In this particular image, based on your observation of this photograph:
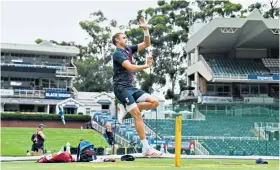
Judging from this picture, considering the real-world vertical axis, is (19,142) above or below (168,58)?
below

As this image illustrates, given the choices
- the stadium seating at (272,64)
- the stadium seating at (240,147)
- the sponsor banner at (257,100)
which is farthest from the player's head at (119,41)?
the stadium seating at (272,64)

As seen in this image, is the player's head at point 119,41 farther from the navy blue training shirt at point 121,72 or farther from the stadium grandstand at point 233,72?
the stadium grandstand at point 233,72

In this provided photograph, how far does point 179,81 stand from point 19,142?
111 ft

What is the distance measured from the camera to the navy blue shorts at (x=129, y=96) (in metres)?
8.04

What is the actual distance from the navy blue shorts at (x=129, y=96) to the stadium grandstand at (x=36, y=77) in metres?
50.3

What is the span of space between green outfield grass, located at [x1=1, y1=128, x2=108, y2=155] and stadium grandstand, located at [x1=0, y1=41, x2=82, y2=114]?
11246 millimetres

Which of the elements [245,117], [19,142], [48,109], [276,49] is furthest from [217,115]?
[48,109]

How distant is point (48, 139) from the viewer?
39469 mm

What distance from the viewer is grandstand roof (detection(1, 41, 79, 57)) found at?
203 feet

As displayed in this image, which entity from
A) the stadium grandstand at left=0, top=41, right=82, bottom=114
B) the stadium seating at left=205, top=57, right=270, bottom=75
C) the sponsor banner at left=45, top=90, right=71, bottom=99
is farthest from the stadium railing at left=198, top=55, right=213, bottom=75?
the sponsor banner at left=45, top=90, right=71, bottom=99

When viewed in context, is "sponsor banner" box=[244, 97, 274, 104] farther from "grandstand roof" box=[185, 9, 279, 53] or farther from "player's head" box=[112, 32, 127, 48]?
"player's head" box=[112, 32, 127, 48]

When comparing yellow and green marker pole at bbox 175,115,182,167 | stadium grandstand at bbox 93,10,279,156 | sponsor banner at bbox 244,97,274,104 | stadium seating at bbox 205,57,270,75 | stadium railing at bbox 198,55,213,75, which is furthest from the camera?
stadium seating at bbox 205,57,270,75

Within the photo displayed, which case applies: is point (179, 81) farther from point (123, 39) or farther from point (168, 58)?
point (123, 39)

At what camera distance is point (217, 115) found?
36750 mm
